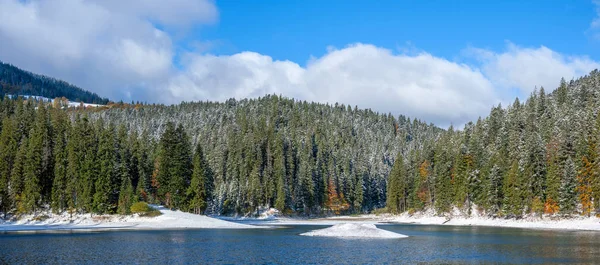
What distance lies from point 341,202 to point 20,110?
92.0 metres

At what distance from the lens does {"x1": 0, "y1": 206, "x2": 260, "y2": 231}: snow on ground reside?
85.9 meters

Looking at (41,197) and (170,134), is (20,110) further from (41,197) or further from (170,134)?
(170,134)

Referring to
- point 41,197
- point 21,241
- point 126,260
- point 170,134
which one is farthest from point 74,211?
point 126,260

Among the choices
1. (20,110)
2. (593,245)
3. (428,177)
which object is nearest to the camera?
(593,245)

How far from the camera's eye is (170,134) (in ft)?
331

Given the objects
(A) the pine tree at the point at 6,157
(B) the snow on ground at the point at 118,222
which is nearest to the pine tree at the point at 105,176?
(B) the snow on ground at the point at 118,222

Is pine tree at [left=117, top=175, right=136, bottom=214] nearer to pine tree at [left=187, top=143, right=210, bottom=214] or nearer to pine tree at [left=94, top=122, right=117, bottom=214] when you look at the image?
pine tree at [left=94, top=122, right=117, bottom=214]

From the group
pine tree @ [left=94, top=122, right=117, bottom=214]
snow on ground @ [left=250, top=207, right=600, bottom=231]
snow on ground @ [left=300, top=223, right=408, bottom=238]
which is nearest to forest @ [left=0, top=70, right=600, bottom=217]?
pine tree @ [left=94, top=122, right=117, bottom=214]

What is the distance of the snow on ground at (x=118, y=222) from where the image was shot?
282ft

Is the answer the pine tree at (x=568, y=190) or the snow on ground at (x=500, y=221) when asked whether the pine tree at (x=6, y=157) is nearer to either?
the snow on ground at (x=500, y=221)

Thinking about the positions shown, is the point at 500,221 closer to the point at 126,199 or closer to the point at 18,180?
the point at 126,199

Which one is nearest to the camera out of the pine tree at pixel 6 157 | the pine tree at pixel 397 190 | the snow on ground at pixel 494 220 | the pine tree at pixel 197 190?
the snow on ground at pixel 494 220

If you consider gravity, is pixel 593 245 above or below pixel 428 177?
below

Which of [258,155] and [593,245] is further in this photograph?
[258,155]
